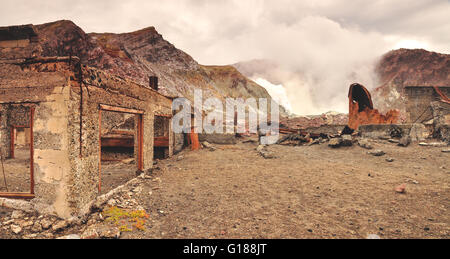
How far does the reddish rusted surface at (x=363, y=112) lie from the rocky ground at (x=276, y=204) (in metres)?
4.26

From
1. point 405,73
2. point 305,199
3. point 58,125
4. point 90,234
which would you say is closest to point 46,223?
point 90,234

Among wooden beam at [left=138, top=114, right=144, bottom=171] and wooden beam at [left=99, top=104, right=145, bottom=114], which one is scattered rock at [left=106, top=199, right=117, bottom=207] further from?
wooden beam at [left=138, top=114, right=144, bottom=171]

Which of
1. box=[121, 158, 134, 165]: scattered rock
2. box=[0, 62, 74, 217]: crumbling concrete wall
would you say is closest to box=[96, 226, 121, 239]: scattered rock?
box=[0, 62, 74, 217]: crumbling concrete wall

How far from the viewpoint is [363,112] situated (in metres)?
11.7

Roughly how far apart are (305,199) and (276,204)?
706mm

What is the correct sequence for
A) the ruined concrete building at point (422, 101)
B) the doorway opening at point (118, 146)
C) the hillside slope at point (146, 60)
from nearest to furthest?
the doorway opening at point (118, 146) → the ruined concrete building at point (422, 101) → the hillside slope at point (146, 60)

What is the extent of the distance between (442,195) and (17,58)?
852 centimetres

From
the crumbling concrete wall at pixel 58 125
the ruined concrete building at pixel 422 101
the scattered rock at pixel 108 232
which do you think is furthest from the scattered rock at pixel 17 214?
the ruined concrete building at pixel 422 101

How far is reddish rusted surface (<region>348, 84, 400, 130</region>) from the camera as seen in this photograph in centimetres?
1121

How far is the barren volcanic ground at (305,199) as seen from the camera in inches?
120

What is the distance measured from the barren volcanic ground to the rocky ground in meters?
0.02

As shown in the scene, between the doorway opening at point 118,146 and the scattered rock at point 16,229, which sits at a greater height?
the doorway opening at point 118,146

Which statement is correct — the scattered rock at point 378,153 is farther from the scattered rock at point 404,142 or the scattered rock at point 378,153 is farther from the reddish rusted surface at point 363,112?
the reddish rusted surface at point 363,112
